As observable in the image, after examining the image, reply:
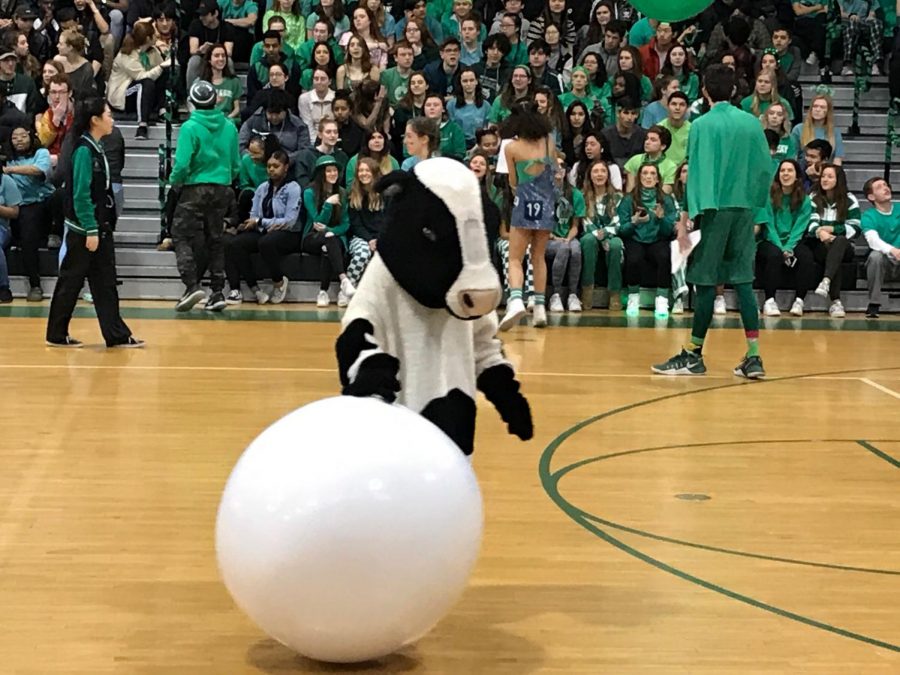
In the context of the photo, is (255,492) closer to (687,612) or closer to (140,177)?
(687,612)

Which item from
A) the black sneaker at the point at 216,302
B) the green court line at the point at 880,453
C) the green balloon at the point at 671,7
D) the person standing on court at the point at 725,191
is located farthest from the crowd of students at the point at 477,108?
the green court line at the point at 880,453

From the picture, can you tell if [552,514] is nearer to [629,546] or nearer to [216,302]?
[629,546]

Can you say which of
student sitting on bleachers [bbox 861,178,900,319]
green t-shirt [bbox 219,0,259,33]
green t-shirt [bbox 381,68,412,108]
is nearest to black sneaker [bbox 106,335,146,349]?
green t-shirt [bbox 381,68,412,108]

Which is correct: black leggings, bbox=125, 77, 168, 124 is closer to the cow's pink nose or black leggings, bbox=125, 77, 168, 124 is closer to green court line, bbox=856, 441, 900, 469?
green court line, bbox=856, 441, 900, 469

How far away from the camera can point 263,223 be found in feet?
43.2

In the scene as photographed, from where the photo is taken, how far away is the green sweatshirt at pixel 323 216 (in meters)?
13.1

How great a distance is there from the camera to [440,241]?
4.23 metres

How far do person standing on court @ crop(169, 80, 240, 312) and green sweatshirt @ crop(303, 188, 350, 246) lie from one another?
0.96 meters

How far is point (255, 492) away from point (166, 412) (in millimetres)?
4042

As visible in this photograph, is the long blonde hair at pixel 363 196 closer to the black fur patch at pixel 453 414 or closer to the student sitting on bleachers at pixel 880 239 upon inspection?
the student sitting on bleachers at pixel 880 239

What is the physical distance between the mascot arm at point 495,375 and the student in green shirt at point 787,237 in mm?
8718

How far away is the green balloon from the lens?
28.8ft

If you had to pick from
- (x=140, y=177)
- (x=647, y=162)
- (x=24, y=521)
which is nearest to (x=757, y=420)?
(x=24, y=521)

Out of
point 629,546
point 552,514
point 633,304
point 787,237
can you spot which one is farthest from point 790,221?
point 629,546
